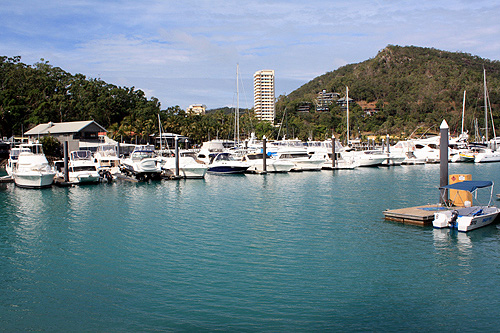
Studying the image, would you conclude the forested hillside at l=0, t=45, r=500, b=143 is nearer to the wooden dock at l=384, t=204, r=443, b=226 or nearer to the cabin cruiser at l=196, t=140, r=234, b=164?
the cabin cruiser at l=196, t=140, r=234, b=164

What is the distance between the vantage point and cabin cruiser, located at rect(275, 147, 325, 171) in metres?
55.5

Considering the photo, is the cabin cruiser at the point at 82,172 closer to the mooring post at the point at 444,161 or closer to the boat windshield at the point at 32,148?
the boat windshield at the point at 32,148

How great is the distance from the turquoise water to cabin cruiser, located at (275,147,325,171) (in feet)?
84.3

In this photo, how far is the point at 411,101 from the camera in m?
143

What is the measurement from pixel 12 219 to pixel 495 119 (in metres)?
117

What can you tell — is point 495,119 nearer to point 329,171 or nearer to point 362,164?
point 362,164

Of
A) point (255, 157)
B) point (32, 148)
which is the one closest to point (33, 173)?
point (32, 148)

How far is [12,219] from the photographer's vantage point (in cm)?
2639

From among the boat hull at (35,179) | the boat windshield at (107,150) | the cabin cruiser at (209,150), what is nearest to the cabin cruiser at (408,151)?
the cabin cruiser at (209,150)

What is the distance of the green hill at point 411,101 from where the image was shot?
123 m

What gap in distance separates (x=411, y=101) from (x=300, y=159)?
334 feet

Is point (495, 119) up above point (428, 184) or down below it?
above

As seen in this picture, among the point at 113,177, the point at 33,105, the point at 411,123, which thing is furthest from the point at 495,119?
the point at 33,105

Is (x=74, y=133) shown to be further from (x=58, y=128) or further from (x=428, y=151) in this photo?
(x=428, y=151)
